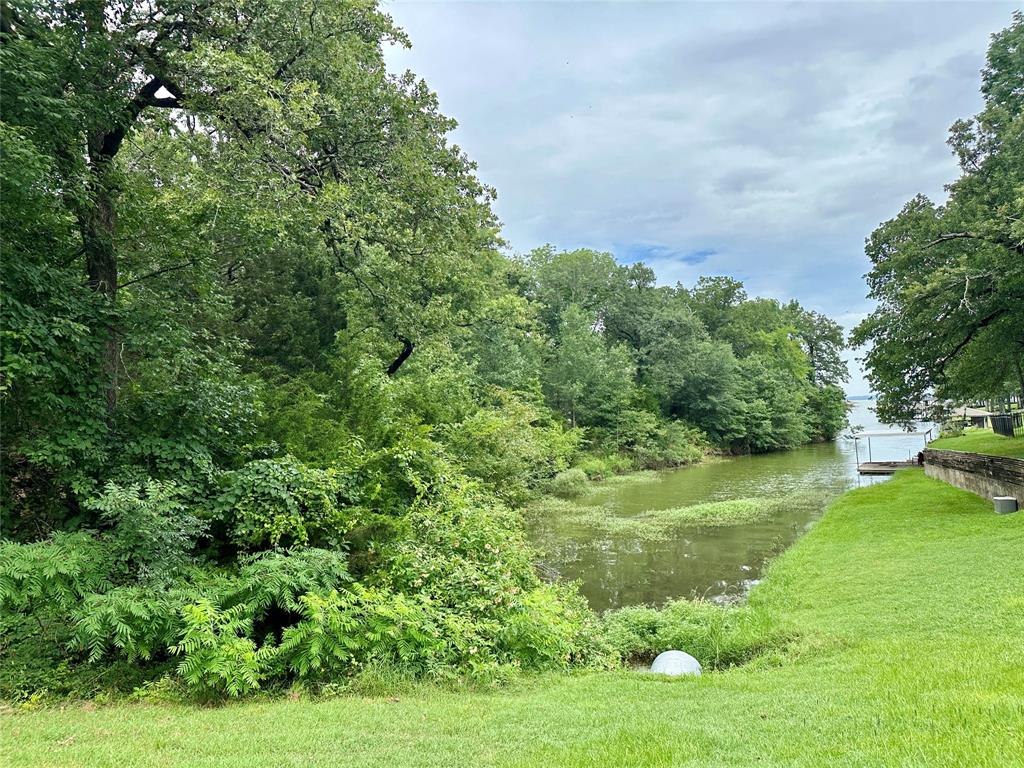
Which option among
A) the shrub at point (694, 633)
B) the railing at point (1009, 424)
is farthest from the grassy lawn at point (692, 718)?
the railing at point (1009, 424)

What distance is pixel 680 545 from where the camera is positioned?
1309 cm

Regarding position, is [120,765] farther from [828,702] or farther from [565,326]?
[565,326]

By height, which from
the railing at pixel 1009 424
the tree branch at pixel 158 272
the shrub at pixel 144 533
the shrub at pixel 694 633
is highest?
the tree branch at pixel 158 272

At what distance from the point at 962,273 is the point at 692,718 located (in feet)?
39.0

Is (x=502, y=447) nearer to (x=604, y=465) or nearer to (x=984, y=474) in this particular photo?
(x=984, y=474)

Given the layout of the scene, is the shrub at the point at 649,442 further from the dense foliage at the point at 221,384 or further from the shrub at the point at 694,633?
the shrub at the point at 694,633

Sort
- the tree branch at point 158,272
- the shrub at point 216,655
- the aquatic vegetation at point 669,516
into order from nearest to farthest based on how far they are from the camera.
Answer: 1. the shrub at point 216,655
2. the tree branch at point 158,272
3. the aquatic vegetation at point 669,516

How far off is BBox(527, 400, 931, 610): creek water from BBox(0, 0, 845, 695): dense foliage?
2.61m

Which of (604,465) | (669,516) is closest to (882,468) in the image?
(604,465)

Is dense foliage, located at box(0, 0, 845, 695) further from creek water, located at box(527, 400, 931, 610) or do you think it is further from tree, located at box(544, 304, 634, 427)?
tree, located at box(544, 304, 634, 427)

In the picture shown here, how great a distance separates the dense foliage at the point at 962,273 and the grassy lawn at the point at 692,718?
8045mm

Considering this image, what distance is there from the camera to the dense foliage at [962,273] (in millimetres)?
11648

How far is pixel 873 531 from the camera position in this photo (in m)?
11.4

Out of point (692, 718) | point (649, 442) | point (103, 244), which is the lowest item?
point (649, 442)
